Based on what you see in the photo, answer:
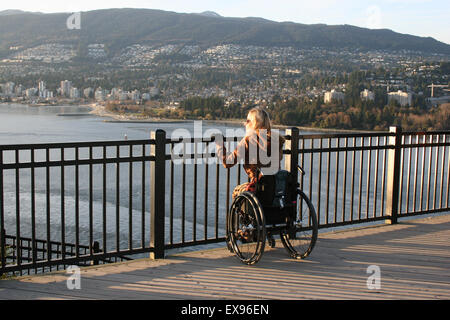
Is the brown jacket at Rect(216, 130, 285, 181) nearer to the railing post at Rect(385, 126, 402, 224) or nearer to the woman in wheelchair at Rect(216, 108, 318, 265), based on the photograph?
the woman in wheelchair at Rect(216, 108, 318, 265)

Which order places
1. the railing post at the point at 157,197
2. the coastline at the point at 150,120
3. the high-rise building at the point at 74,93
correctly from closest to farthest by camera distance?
the railing post at the point at 157,197, the coastline at the point at 150,120, the high-rise building at the point at 74,93

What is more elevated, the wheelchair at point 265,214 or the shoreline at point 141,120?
the wheelchair at point 265,214

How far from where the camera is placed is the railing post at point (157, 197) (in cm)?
400

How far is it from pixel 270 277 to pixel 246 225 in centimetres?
45

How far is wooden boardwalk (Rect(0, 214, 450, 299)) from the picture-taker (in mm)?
3268

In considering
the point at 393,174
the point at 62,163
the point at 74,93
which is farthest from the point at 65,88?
the point at 62,163

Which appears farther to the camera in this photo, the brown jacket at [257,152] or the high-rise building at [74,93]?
the high-rise building at [74,93]

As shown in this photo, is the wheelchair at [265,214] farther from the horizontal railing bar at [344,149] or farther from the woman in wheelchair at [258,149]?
the horizontal railing bar at [344,149]

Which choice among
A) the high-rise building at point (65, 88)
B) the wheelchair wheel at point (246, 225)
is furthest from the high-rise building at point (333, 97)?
the wheelchair wheel at point (246, 225)

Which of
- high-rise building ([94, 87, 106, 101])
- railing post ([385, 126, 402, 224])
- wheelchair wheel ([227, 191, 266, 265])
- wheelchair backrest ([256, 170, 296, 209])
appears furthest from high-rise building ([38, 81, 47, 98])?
wheelchair backrest ([256, 170, 296, 209])

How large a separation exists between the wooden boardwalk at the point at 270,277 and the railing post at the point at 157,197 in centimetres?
14

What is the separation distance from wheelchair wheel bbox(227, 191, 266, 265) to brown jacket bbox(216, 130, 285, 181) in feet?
0.73

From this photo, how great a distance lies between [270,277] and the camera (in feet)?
11.9
